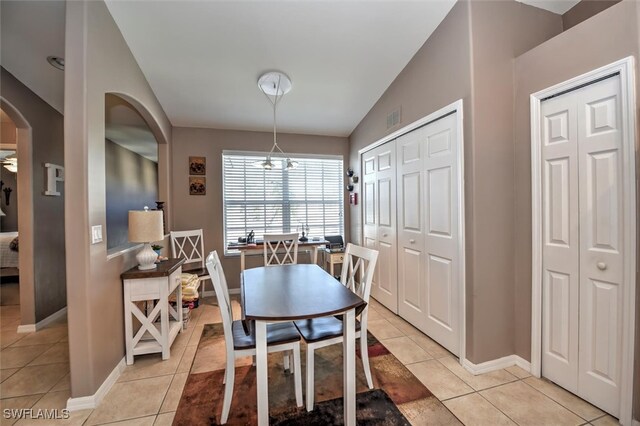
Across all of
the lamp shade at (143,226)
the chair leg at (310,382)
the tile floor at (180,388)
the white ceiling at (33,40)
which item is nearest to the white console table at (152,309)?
the tile floor at (180,388)

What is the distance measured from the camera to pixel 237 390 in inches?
76.8

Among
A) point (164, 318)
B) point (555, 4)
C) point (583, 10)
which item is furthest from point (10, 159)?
point (583, 10)

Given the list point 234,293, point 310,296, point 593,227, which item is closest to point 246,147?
point 234,293

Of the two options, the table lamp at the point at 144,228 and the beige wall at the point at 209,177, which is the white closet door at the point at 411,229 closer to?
the beige wall at the point at 209,177

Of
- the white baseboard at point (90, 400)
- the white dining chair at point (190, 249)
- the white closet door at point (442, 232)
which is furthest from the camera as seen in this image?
the white dining chair at point (190, 249)

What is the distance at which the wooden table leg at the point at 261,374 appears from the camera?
1446 mm

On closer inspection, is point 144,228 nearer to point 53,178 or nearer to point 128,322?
point 128,322

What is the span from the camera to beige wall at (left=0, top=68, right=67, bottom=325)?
9.46 feet

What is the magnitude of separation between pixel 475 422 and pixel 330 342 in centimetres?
100

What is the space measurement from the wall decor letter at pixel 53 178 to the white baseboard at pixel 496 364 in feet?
15.7

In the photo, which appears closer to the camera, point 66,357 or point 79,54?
point 79,54

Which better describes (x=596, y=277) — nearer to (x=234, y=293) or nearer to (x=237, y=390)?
(x=237, y=390)

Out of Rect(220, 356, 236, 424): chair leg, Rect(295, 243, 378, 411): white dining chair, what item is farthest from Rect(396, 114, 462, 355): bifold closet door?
Rect(220, 356, 236, 424): chair leg

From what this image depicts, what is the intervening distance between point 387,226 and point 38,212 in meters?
4.12
